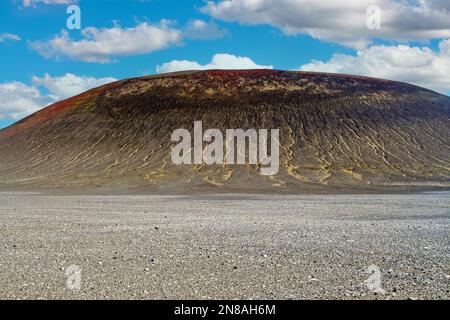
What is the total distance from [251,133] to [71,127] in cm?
2710

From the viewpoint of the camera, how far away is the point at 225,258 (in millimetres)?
13648

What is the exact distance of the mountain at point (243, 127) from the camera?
63781 mm

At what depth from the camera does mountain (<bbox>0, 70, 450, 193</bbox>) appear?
63781 millimetres

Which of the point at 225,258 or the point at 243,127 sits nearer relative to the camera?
the point at 225,258

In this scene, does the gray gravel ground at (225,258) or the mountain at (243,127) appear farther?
the mountain at (243,127)

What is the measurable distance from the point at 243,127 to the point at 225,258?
71.2 metres

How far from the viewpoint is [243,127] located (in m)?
84.5

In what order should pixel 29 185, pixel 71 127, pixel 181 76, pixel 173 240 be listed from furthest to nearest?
pixel 181 76, pixel 71 127, pixel 29 185, pixel 173 240

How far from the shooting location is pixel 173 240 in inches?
664

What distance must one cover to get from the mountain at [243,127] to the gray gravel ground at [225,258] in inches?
1288

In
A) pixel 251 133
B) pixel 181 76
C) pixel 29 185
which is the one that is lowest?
pixel 29 185

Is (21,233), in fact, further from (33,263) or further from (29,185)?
(29,185)

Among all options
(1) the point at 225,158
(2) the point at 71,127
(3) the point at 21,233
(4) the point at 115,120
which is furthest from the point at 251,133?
(3) the point at 21,233

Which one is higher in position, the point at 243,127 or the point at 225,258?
the point at 243,127
